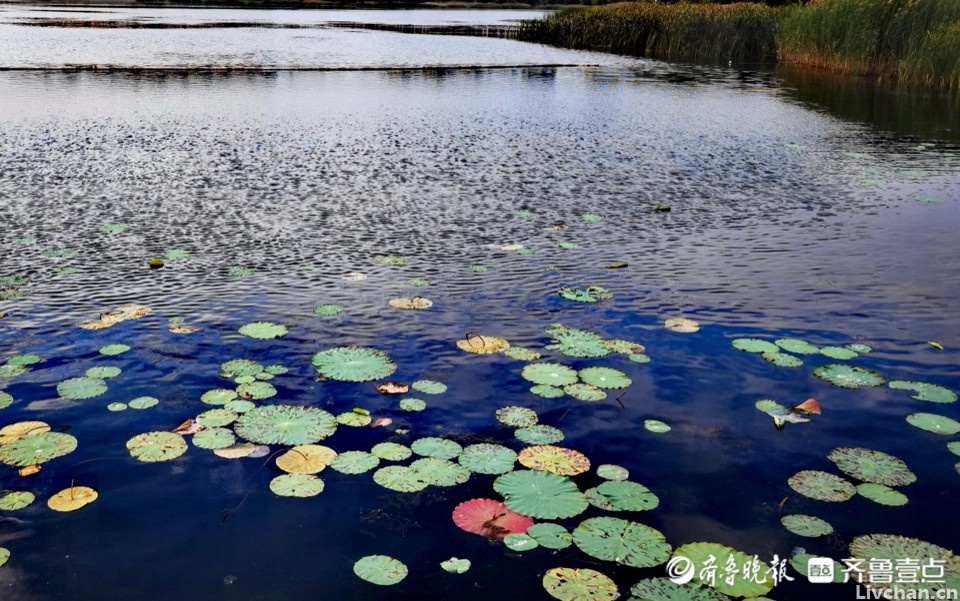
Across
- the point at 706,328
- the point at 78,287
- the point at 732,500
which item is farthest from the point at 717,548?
the point at 78,287

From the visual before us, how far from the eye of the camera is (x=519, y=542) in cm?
316

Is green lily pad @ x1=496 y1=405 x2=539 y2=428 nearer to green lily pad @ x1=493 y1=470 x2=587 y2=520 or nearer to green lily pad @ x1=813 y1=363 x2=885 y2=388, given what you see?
green lily pad @ x1=493 y1=470 x2=587 y2=520

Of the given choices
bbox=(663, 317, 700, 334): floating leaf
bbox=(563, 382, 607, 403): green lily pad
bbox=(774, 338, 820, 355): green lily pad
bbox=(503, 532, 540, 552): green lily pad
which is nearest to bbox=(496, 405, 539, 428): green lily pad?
bbox=(563, 382, 607, 403): green lily pad

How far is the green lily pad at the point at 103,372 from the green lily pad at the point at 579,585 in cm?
258

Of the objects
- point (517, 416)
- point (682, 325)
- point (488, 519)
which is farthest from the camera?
point (682, 325)

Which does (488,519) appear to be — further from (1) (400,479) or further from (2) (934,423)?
(2) (934,423)

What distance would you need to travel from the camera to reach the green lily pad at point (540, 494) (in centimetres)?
335

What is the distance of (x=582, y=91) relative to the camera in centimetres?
1844

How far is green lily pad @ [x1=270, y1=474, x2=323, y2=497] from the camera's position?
346 centimetres

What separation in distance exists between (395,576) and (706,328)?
9.62 feet

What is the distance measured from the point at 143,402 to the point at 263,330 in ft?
3.30

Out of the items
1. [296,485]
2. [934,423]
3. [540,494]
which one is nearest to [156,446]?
[296,485]

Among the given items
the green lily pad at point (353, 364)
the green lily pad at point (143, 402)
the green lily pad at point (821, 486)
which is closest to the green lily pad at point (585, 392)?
the green lily pad at point (353, 364)

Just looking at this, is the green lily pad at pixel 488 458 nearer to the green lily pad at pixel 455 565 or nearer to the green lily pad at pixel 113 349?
the green lily pad at pixel 455 565
